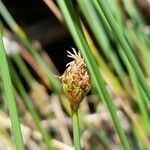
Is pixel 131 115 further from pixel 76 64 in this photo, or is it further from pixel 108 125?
pixel 76 64

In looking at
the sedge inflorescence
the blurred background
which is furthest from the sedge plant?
the blurred background

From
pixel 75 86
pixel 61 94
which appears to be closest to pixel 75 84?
pixel 75 86

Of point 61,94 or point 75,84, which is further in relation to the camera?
point 61,94

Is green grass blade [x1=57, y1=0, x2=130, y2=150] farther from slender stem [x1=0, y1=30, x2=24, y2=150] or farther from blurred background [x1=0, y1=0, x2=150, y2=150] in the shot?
blurred background [x1=0, y1=0, x2=150, y2=150]

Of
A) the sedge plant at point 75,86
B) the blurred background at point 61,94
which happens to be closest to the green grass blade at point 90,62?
the sedge plant at point 75,86

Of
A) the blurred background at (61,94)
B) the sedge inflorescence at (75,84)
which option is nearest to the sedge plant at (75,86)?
the sedge inflorescence at (75,84)

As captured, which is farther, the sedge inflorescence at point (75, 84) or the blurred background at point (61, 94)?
the blurred background at point (61, 94)

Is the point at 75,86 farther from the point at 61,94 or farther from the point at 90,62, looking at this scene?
the point at 61,94

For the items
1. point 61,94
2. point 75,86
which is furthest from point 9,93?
point 61,94

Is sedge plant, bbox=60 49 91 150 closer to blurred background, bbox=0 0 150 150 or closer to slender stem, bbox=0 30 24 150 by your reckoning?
slender stem, bbox=0 30 24 150

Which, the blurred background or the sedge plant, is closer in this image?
the sedge plant

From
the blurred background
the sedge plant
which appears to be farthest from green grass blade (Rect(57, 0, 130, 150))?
the blurred background

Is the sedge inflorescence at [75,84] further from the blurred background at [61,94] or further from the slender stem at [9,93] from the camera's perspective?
the blurred background at [61,94]
